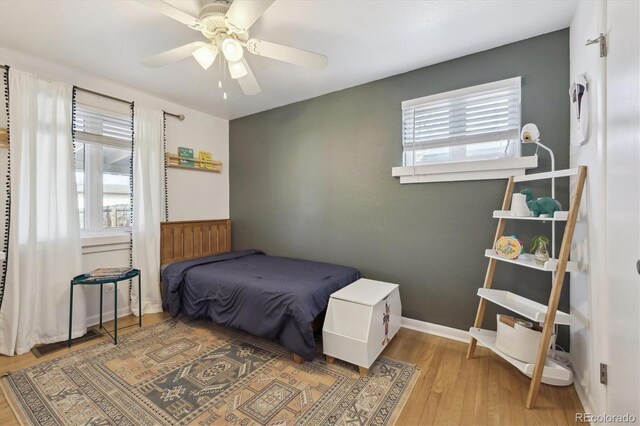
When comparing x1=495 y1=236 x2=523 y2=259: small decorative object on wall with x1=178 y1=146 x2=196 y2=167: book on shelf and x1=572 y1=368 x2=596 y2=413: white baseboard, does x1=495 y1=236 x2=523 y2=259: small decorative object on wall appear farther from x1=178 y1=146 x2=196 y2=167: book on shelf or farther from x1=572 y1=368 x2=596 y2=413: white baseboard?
x1=178 y1=146 x2=196 y2=167: book on shelf

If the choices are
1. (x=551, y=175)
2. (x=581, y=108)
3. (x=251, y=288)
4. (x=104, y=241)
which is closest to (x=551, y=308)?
(x=551, y=175)

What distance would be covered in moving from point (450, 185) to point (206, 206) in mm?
2966

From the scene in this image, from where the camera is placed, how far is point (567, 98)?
196cm

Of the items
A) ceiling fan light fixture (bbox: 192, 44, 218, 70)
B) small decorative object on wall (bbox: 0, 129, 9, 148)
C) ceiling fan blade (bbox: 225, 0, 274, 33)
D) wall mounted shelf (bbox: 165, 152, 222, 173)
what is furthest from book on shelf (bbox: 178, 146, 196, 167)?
ceiling fan blade (bbox: 225, 0, 274, 33)

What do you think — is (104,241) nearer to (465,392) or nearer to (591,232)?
(465,392)

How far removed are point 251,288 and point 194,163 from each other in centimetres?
205

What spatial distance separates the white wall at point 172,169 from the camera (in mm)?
2359

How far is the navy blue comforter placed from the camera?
1.98m

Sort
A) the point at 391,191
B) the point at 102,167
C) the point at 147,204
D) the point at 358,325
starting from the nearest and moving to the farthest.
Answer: the point at 358,325
the point at 391,191
the point at 102,167
the point at 147,204

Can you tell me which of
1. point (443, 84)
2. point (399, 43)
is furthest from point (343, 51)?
point (443, 84)

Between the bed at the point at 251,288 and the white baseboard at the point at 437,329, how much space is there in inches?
24.9

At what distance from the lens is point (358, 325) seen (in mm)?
1894

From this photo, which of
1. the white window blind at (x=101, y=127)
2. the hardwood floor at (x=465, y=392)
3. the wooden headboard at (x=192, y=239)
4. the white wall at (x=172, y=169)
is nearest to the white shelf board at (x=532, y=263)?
the hardwood floor at (x=465, y=392)

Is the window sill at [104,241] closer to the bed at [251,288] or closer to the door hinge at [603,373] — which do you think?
the bed at [251,288]
